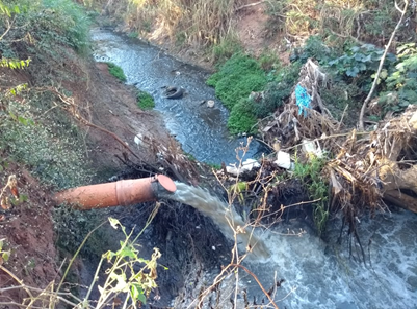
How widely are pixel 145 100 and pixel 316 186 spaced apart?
5.12 meters

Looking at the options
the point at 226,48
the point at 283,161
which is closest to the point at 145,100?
the point at 226,48

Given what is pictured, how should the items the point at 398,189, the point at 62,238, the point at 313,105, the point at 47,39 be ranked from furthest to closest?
the point at 313,105, the point at 47,39, the point at 398,189, the point at 62,238

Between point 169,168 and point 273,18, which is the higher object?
point 273,18

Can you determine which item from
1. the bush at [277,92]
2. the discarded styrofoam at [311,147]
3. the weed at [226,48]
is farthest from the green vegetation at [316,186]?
the weed at [226,48]

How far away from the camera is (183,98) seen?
9141 mm

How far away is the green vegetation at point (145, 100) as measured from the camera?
28.6 feet

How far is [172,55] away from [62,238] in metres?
8.61

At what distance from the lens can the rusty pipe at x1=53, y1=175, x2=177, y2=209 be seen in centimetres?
380

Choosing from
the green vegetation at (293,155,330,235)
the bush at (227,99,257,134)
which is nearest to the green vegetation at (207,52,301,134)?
the bush at (227,99,257,134)

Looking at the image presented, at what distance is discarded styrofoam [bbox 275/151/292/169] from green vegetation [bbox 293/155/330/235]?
114mm

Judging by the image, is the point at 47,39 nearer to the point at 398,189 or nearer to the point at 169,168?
the point at 169,168

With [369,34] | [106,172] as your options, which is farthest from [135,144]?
[369,34]

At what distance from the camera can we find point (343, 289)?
14.8ft

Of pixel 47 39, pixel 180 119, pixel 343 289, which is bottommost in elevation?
pixel 343 289
